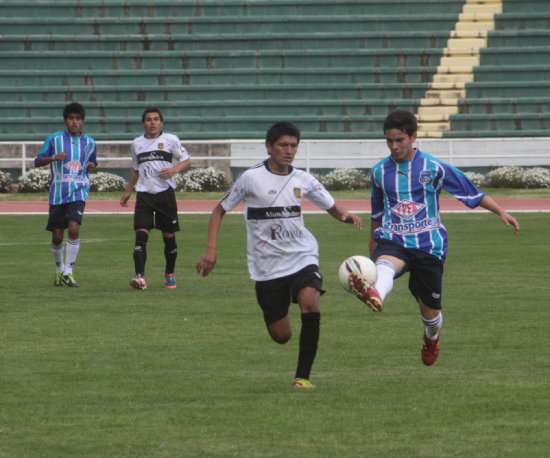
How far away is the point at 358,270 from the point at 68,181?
6.99m

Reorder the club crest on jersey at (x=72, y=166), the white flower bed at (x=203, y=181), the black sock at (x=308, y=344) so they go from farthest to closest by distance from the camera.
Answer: the white flower bed at (x=203, y=181) → the club crest on jersey at (x=72, y=166) → the black sock at (x=308, y=344)

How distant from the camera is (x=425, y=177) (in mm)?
7422

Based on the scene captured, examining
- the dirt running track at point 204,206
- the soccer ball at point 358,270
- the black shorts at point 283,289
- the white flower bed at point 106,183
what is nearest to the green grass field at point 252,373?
the black shorts at point 283,289

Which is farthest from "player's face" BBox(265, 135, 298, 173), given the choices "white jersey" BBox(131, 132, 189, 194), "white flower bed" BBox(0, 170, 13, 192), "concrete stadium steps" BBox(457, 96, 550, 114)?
"concrete stadium steps" BBox(457, 96, 550, 114)

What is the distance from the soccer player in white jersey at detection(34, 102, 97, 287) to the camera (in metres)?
12.9

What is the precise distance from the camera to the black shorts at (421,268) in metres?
7.39

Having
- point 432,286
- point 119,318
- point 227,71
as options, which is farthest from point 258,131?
point 432,286

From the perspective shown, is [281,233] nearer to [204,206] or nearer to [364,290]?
[364,290]

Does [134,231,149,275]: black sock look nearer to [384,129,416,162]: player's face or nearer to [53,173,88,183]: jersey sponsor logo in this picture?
[53,173,88,183]: jersey sponsor logo

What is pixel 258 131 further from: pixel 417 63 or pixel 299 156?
pixel 417 63

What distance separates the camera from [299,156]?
3025 cm

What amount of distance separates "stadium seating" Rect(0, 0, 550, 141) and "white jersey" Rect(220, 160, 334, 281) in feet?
83.8

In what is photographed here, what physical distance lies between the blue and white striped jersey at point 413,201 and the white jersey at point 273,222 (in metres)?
0.63

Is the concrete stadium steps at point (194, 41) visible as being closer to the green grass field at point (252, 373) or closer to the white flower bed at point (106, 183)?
the white flower bed at point (106, 183)
